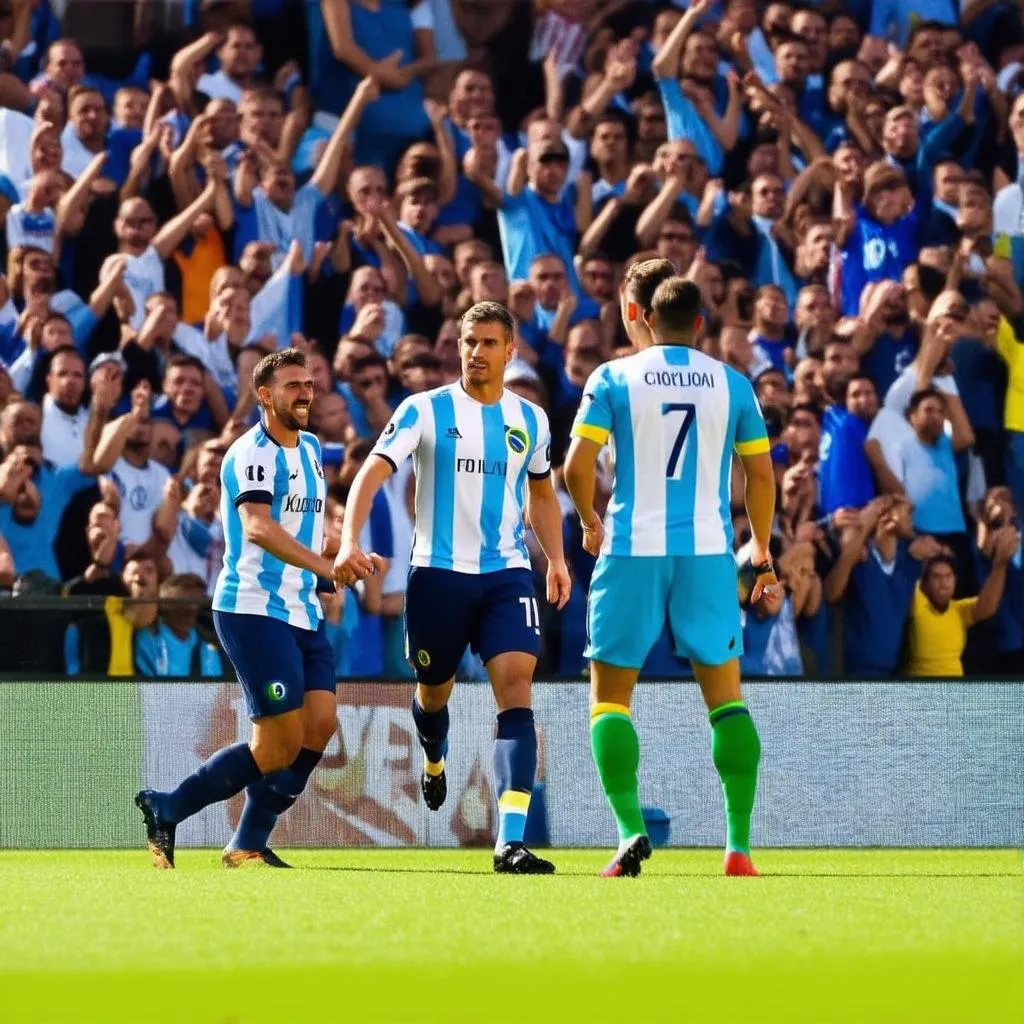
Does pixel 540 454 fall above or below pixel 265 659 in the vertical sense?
above

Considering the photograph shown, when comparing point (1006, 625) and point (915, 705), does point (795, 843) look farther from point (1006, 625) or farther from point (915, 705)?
point (1006, 625)

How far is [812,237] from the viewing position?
1374 cm

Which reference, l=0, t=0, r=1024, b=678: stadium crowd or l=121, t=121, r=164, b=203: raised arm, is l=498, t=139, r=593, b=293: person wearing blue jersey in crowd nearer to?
l=0, t=0, r=1024, b=678: stadium crowd

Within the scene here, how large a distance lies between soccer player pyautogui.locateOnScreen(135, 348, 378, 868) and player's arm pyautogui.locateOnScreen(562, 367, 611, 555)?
1.18m

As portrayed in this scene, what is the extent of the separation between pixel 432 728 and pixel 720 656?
5.00ft

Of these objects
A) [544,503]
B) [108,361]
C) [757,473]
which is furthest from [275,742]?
[108,361]

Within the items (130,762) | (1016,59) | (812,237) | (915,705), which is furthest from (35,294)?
(1016,59)

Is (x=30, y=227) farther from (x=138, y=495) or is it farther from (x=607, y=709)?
(x=607, y=709)

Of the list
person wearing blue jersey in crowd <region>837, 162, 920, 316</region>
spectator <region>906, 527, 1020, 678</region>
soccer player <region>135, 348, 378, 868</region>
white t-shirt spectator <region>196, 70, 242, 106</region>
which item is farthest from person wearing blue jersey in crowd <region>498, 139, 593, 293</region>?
soccer player <region>135, 348, 378, 868</region>

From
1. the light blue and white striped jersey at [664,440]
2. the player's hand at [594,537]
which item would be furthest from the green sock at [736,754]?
the player's hand at [594,537]

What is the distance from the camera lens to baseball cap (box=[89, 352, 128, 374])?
12422 millimetres

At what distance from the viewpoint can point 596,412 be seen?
7355 mm

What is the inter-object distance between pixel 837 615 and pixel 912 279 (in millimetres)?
3174

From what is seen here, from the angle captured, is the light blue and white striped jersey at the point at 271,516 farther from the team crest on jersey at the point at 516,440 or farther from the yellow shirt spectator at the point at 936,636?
the yellow shirt spectator at the point at 936,636
